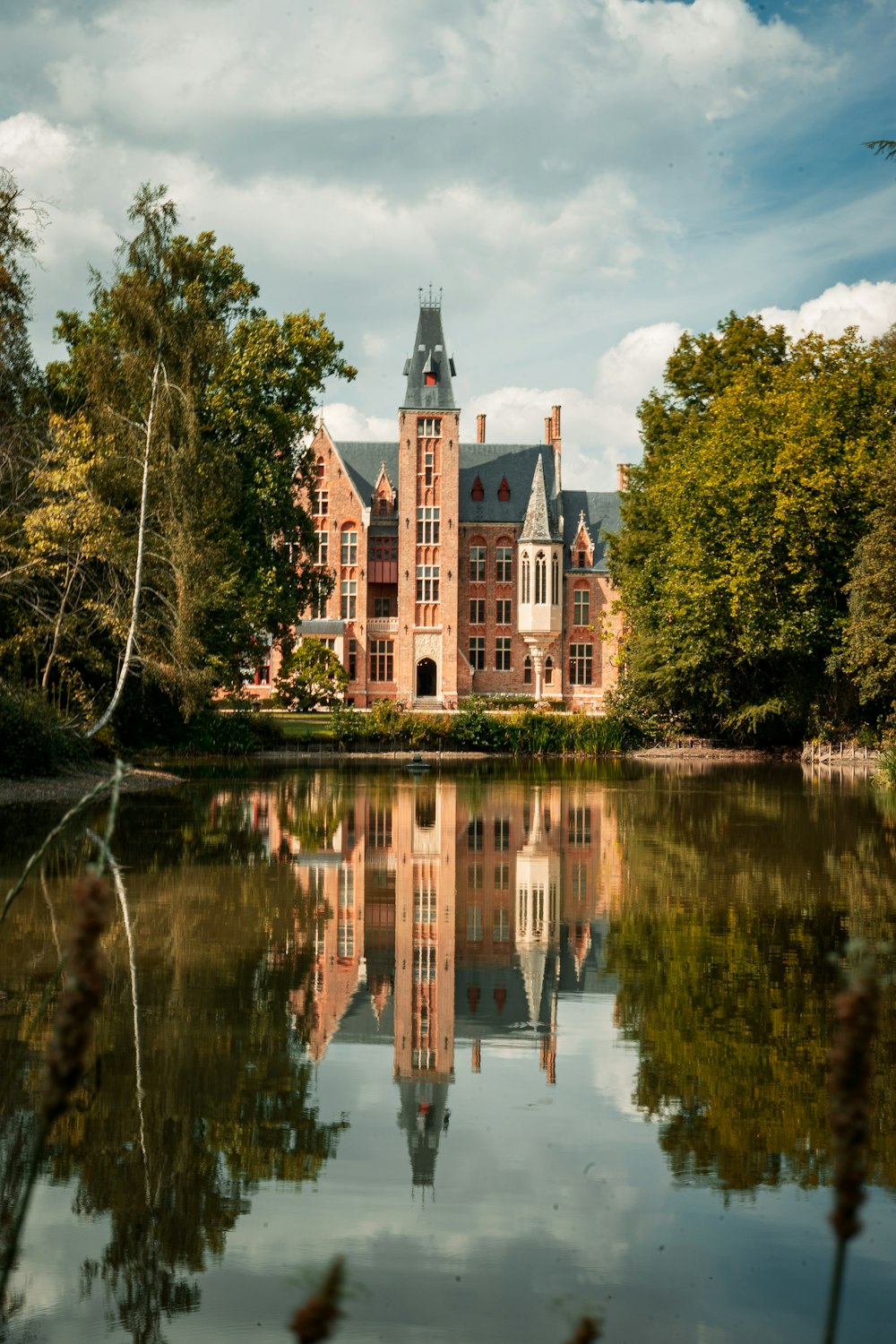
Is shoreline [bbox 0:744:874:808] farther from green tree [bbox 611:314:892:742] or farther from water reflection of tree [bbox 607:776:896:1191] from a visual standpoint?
water reflection of tree [bbox 607:776:896:1191]

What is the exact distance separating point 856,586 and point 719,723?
35.0 ft

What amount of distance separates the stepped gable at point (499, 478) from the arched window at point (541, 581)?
3031mm

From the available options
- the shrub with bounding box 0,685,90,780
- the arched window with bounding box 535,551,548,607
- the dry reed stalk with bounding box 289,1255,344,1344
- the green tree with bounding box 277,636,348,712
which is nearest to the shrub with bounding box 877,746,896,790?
the shrub with bounding box 0,685,90,780

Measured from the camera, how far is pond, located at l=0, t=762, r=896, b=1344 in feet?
14.6

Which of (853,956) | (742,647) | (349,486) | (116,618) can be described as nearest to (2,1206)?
(853,956)

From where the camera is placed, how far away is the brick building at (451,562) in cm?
6838

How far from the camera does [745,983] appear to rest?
9.10 meters

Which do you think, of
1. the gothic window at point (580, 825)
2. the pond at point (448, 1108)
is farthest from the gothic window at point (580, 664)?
the pond at point (448, 1108)

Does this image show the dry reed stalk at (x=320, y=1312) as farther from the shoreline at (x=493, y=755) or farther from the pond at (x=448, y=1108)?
the shoreline at (x=493, y=755)

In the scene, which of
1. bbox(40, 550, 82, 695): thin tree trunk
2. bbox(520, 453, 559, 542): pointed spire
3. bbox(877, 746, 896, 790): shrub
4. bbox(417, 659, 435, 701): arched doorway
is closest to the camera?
bbox(40, 550, 82, 695): thin tree trunk

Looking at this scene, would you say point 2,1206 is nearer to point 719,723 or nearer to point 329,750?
point 329,750

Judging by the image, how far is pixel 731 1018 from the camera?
8.11m

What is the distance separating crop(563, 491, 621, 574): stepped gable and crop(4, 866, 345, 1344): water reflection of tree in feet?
208

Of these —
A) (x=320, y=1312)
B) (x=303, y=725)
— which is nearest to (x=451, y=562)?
(x=303, y=725)
